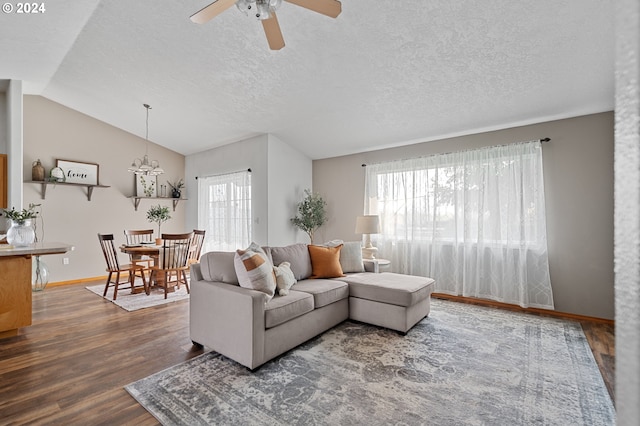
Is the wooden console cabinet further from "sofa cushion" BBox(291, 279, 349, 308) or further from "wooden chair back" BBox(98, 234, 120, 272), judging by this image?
"sofa cushion" BBox(291, 279, 349, 308)

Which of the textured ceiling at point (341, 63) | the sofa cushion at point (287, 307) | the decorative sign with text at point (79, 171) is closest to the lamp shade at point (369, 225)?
the textured ceiling at point (341, 63)

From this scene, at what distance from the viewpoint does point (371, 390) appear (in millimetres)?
2215

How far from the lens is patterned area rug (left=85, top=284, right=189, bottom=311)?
13.7 ft

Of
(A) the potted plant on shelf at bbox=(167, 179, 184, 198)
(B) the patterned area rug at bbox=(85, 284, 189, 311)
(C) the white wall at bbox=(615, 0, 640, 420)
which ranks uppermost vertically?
(A) the potted plant on shelf at bbox=(167, 179, 184, 198)

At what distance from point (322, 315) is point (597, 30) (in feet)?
11.3

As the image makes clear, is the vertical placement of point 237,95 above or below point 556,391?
above

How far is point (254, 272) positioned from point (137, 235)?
406cm

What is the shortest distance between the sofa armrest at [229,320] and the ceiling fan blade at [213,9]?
209cm

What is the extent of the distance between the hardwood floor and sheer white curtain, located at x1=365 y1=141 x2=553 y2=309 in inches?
36.0

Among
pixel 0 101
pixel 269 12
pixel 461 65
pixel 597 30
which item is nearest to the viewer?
pixel 269 12

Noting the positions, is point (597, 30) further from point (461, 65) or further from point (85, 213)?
point (85, 213)

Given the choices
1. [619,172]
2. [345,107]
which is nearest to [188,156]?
[345,107]

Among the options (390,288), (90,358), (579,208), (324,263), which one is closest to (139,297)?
(90,358)
